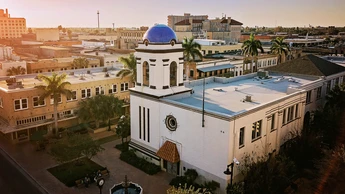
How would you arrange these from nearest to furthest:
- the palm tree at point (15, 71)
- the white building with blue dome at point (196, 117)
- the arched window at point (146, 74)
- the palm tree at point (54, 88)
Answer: the white building with blue dome at point (196, 117) → the arched window at point (146, 74) → the palm tree at point (54, 88) → the palm tree at point (15, 71)

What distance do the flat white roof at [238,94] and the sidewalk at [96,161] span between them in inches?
315

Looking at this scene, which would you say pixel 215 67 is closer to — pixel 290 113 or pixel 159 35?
pixel 290 113

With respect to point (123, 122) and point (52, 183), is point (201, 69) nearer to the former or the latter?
point (123, 122)

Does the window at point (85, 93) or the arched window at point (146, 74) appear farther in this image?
the window at point (85, 93)

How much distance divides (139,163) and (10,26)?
628 ft

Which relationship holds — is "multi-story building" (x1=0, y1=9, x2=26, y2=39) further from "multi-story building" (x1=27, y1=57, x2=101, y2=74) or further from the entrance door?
the entrance door

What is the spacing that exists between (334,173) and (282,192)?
4.14 meters

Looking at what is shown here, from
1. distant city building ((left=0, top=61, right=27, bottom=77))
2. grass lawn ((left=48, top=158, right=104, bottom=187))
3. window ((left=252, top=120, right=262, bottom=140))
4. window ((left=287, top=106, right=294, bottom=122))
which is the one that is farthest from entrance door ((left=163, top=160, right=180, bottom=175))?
distant city building ((left=0, top=61, right=27, bottom=77))

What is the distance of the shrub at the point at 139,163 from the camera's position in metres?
31.2

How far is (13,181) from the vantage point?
1180 inches

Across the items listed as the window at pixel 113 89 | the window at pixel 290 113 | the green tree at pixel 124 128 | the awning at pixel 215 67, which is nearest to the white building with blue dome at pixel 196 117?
the window at pixel 290 113

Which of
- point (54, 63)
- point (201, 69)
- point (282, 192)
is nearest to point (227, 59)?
point (201, 69)

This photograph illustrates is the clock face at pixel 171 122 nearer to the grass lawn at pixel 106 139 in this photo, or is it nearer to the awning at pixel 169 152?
the awning at pixel 169 152

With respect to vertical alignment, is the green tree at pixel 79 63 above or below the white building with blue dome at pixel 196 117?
above
